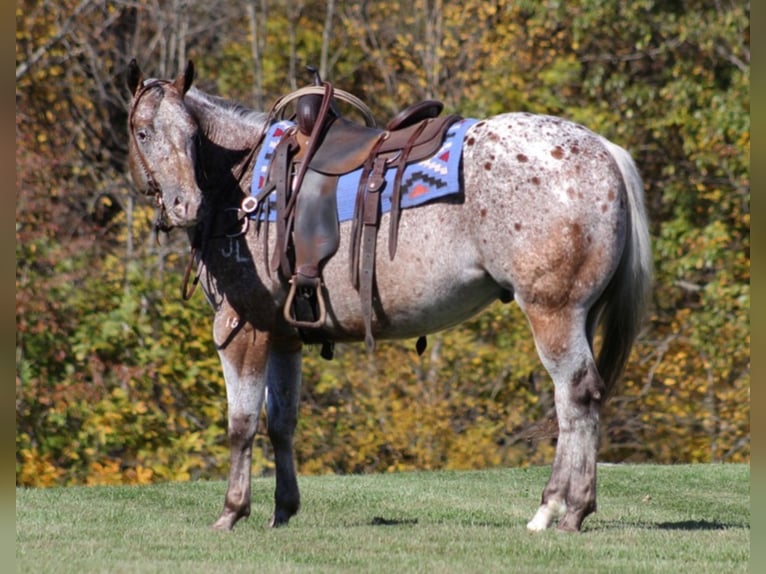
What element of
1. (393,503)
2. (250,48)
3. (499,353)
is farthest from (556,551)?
(250,48)

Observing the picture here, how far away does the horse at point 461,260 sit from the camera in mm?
6324

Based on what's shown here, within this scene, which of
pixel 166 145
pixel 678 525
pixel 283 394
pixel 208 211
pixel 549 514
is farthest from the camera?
pixel 283 394

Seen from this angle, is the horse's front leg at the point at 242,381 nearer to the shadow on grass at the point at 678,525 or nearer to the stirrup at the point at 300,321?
the stirrup at the point at 300,321

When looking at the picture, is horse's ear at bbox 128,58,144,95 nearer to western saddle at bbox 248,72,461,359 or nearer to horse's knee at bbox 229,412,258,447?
western saddle at bbox 248,72,461,359

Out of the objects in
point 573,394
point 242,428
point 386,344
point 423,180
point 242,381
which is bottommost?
point 386,344

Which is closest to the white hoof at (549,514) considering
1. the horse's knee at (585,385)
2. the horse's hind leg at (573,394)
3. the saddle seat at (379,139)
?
the horse's hind leg at (573,394)

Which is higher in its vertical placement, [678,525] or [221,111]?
[221,111]

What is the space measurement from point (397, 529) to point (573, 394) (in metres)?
1.19

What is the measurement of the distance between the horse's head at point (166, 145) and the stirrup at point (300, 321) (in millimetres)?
585

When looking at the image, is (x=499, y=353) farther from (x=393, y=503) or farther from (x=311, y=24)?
(x=393, y=503)

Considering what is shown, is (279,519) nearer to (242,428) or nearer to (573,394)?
(242,428)

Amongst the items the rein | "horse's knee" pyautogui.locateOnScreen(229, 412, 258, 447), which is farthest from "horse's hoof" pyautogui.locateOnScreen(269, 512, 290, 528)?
the rein

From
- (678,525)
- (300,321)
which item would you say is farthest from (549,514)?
(300,321)

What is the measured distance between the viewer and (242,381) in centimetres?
692
